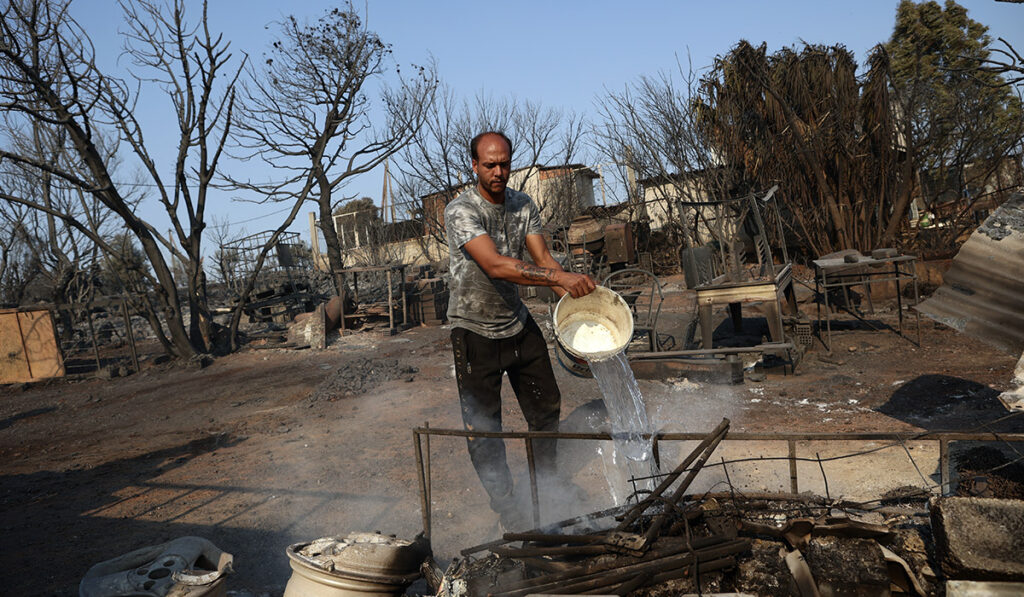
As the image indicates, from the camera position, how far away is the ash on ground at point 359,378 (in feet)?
27.1

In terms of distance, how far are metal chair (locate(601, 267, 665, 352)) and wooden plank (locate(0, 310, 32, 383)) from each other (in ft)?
40.5

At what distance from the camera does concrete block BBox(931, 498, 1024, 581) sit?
6.56ft

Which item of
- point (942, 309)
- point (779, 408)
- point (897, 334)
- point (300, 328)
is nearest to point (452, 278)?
point (942, 309)

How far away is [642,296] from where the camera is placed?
45.5 ft

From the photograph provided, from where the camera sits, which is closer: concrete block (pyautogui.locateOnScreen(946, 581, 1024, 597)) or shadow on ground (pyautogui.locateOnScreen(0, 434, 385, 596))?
concrete block (pyautogui.locateOnScreen(946, 581, 1024, 597))

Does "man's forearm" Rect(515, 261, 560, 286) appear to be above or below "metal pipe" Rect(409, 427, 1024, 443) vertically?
above

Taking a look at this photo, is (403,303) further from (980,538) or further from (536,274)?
(980,538)

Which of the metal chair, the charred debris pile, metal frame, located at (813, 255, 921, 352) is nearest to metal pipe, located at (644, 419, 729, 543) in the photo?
the charred debris pile

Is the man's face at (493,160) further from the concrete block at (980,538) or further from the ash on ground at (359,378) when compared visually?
the ash on ground at (359,378)

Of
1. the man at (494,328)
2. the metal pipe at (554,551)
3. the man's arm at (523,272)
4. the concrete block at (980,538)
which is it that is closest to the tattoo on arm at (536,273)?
the man's arm at (523,272)

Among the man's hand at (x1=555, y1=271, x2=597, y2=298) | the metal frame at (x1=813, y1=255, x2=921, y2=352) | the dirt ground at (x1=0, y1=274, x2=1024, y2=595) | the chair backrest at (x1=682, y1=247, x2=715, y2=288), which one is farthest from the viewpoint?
the chair backrest at (x1=682, y1=247, x2=715, y2=288)

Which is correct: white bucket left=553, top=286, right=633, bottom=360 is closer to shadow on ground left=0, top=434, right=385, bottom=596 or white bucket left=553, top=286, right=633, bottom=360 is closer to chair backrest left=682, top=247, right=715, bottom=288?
shadow on ground left=0, top=434, right=385, bottom=596

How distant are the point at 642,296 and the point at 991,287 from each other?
11.4m

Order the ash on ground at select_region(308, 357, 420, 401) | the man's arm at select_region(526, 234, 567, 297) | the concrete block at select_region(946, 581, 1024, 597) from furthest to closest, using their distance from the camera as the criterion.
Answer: the ash on ground at select_region(308, 357, 420, 401), the man's arm at select_region(526, 234, 567, 297), the concrete block at select_region(946, 581, 1024, 597)
